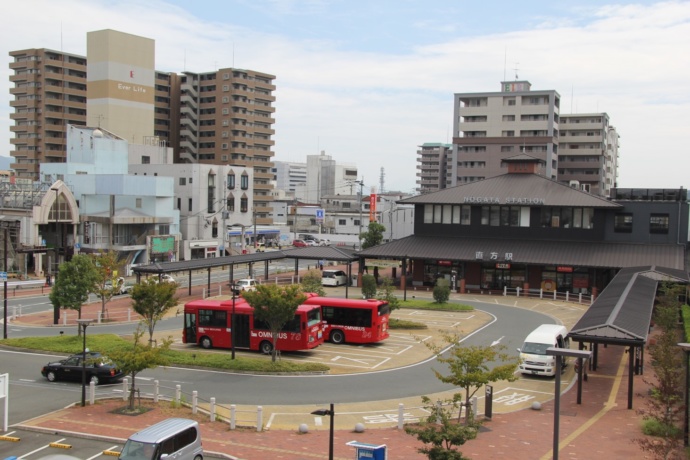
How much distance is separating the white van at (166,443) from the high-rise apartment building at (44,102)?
4123 inches

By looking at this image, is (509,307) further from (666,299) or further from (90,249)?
(90,249)

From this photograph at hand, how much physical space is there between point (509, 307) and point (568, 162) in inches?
2946

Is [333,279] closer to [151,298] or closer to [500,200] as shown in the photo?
[500,200]

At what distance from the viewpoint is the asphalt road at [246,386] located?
2509 cm

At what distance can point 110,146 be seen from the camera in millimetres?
81062

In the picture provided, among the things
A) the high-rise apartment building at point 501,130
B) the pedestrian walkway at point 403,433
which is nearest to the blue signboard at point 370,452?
the pedestrian walkway at point 403,433

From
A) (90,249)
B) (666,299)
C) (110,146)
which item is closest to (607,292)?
(666,299)

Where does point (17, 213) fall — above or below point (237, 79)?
below

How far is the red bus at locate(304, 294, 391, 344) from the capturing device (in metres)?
35.2

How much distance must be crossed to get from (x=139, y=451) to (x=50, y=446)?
16.2ft

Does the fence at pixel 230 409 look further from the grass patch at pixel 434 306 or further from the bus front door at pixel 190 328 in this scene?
the grass patch at pixel 434 306

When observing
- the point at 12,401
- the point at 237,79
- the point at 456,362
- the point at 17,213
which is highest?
the point at 237,79

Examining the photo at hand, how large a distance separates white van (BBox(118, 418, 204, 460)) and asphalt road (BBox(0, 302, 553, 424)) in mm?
6854

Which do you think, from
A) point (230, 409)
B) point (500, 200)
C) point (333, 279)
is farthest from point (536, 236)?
point (230, 409)
